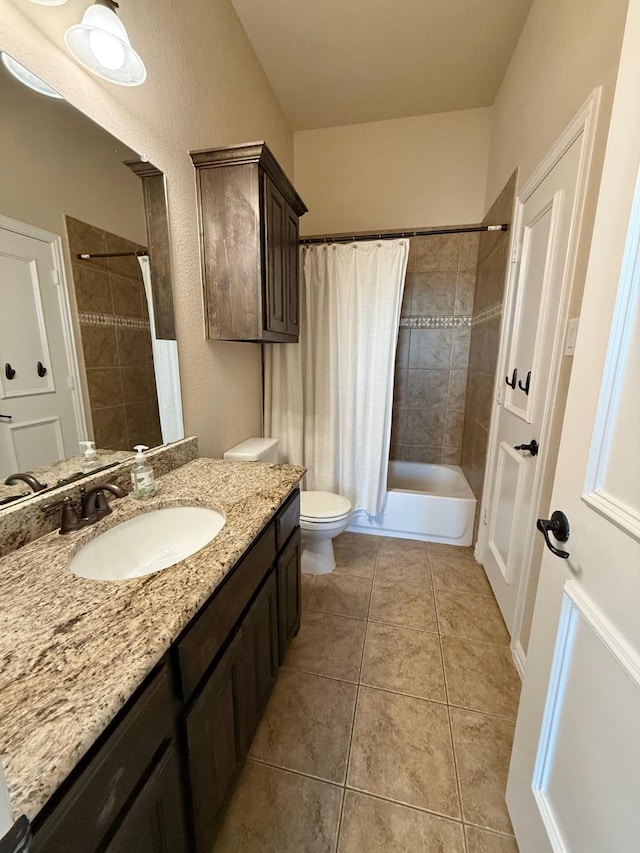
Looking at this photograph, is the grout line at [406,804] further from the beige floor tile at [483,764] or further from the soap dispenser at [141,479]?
the soap dispenser at [141,479]

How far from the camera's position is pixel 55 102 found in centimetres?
92

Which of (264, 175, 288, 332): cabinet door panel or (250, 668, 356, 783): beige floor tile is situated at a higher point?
(264, 175, 288, 332): cabinet door panel

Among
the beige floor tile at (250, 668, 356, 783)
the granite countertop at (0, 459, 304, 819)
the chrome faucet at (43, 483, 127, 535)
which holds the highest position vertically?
the chrome faucet at (43, 483, 127, 535)

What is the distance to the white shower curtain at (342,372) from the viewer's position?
2.16 meters

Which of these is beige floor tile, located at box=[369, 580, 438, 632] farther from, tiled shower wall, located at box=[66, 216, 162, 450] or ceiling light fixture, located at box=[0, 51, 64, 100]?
ceiling light fixture, located at box=[0, 51, 64, 100]

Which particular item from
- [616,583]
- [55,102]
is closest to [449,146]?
[55,102]

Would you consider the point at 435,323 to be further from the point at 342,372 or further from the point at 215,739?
the point at 215,739

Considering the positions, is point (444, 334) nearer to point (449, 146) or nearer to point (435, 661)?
point (449, 146)

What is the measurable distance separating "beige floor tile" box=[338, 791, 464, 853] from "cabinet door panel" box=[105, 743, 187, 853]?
50 cm

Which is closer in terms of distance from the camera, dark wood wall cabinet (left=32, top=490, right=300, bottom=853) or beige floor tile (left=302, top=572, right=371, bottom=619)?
dark wood wall cabinet (left=32, top=490, right=300, bottom=853)

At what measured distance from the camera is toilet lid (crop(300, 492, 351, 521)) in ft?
6.26

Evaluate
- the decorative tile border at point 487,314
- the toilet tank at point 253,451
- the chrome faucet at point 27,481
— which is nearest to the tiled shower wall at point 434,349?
the decorative tile border at point 487,314

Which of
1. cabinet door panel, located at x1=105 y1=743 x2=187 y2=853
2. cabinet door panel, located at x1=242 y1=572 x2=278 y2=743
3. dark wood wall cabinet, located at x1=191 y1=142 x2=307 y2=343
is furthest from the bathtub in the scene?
cabinet door panel, located at x1=105 y1=743 x2=187 y2=853

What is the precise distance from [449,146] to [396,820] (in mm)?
3580
